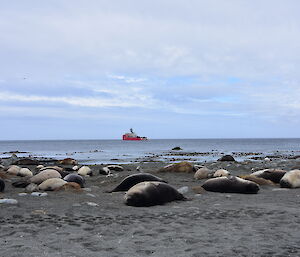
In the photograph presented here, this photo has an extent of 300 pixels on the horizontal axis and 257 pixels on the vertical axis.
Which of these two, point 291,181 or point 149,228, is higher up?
point 291,181

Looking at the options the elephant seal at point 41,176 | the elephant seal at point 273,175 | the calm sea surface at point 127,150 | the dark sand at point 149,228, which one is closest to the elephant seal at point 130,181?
the dark sand at point 149,228

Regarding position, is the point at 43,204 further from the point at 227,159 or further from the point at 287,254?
the point at 227,159

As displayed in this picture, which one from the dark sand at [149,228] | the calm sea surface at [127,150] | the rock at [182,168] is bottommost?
the calm sea surface at [127,150]

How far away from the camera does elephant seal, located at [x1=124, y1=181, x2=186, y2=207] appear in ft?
22.6

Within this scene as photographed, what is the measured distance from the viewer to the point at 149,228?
4992 millimetres

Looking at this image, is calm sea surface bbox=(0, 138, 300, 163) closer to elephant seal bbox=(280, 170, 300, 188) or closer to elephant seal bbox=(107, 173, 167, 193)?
elephant seal bbox=(107, 173, 167, 193)

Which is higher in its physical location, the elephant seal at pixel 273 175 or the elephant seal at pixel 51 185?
the elephant seal at pixel 273 175

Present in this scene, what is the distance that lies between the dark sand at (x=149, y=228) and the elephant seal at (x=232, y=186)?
3.62ft

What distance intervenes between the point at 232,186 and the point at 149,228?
181 inches

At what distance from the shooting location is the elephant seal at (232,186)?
29.4 ft

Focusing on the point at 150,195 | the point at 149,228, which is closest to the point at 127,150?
the point at 150,195

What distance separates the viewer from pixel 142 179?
30.1 feet

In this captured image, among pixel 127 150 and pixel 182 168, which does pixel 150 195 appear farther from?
pixel 127 150

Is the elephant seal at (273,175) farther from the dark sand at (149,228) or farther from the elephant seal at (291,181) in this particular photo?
the dark sand at (149,228)
